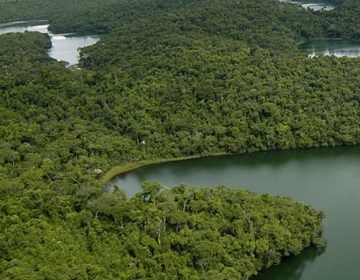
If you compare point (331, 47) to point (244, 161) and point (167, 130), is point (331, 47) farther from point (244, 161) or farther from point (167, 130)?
point (244, 161)

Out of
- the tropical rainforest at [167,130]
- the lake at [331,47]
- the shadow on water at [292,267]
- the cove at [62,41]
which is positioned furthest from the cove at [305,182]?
the cove at [62,41]

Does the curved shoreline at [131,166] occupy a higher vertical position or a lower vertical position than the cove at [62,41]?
lower

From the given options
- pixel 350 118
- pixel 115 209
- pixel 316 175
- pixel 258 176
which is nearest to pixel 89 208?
pixel 115 209

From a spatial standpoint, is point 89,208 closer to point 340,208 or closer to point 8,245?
point 8,245

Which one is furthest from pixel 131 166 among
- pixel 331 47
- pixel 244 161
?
pixel 331 47

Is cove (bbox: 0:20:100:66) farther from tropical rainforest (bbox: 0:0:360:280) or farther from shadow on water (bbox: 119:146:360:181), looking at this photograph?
shadow on water (bbox: 119:146:360:181)

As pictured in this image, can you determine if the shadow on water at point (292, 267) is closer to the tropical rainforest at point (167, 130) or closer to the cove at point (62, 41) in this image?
the tropical rainforest at point (167, 130)

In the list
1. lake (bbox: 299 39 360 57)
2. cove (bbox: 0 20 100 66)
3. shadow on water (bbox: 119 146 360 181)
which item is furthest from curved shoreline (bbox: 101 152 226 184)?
lake (bbox: 299 39 360 57)
